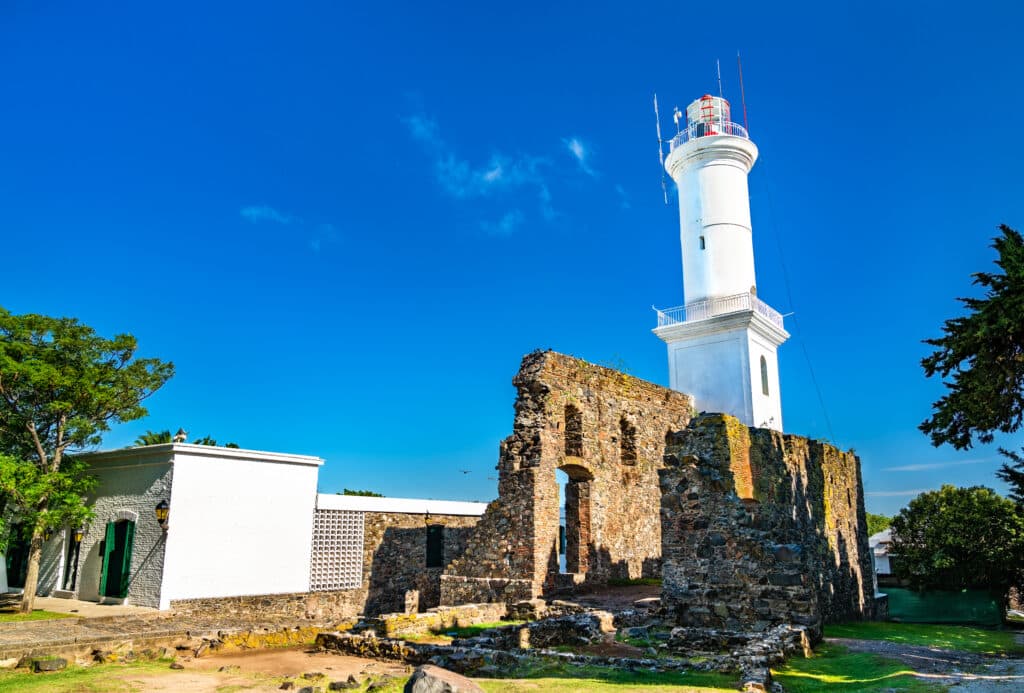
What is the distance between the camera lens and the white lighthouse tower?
Answer: 26875 mm

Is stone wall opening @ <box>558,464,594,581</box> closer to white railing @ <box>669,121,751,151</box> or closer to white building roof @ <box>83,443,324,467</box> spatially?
white building roof @ <box>83,443,324,467</box>

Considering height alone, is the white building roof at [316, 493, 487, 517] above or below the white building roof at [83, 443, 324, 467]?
below

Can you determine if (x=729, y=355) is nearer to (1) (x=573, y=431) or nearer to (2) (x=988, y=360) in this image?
(1) (x=573, y=431)

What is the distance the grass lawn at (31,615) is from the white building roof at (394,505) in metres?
5.88

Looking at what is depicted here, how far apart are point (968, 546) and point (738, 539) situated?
32.3 ft

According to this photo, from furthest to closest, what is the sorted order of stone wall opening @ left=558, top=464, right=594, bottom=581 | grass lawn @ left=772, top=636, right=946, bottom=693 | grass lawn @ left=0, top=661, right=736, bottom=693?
stone wall opening @ left=558, top=464, right=594, bottom=581 → grass lawn @ left=772, top=636, right=946, bottom=693 → grass lawn @ left=0, top=661, right=736, bottom=693

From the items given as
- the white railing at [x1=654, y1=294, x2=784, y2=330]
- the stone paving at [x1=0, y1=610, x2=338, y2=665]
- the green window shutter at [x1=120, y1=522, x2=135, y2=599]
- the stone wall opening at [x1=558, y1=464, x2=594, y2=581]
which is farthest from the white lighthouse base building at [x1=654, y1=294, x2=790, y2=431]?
the green window shutter at [x1=120, y1=522, x2=135, y2=599]

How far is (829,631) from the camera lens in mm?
13352

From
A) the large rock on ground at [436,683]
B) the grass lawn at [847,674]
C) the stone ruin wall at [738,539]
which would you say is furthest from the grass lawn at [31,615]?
the grass lawn at [847,674]

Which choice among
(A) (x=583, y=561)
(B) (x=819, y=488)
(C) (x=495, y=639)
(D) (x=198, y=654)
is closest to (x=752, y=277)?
(B) (x=819, y=488)

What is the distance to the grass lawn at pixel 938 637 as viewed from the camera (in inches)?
456

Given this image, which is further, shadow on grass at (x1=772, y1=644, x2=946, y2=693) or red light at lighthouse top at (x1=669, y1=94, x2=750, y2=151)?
red light at lighthouse top at (x1=669, y1=94, x2=750, y2=151)

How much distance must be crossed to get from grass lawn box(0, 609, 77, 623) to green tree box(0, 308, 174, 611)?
0.27 metres

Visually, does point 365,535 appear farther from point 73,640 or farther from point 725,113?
point 725,113
